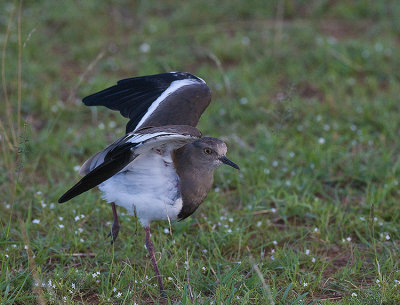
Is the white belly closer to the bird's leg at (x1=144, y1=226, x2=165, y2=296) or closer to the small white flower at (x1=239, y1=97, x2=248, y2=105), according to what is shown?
the bird's leg at (x1=144, y1=226, x2=165, y2=296)

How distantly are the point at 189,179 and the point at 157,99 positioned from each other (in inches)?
33.4

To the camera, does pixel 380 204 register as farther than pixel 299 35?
No

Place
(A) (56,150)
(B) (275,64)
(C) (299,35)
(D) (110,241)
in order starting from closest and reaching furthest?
(D) (110,241) → (A) (56,150) → (B) (275,64) → (C) (299,35)

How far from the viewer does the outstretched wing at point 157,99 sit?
408cm

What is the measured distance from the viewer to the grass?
3541mm

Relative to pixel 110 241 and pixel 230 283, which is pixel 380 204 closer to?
pixel 230 283

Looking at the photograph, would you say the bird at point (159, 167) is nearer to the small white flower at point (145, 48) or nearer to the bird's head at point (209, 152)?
the bird's head at point (209, 152)

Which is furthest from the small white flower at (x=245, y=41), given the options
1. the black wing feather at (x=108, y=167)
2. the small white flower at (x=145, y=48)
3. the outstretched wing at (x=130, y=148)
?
the black wing feather at (x=108, y=167)

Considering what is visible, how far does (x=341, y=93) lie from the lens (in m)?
5.93

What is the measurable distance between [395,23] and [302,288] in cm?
453

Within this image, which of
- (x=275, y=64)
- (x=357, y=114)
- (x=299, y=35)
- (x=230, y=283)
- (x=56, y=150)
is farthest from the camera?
(x=299, y=35)

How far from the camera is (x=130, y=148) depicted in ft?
10.5

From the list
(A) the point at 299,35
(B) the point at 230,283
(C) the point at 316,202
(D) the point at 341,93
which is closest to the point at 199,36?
(A) the point at 299,35

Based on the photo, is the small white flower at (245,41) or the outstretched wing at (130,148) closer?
the outstretched wing at (130,148)
